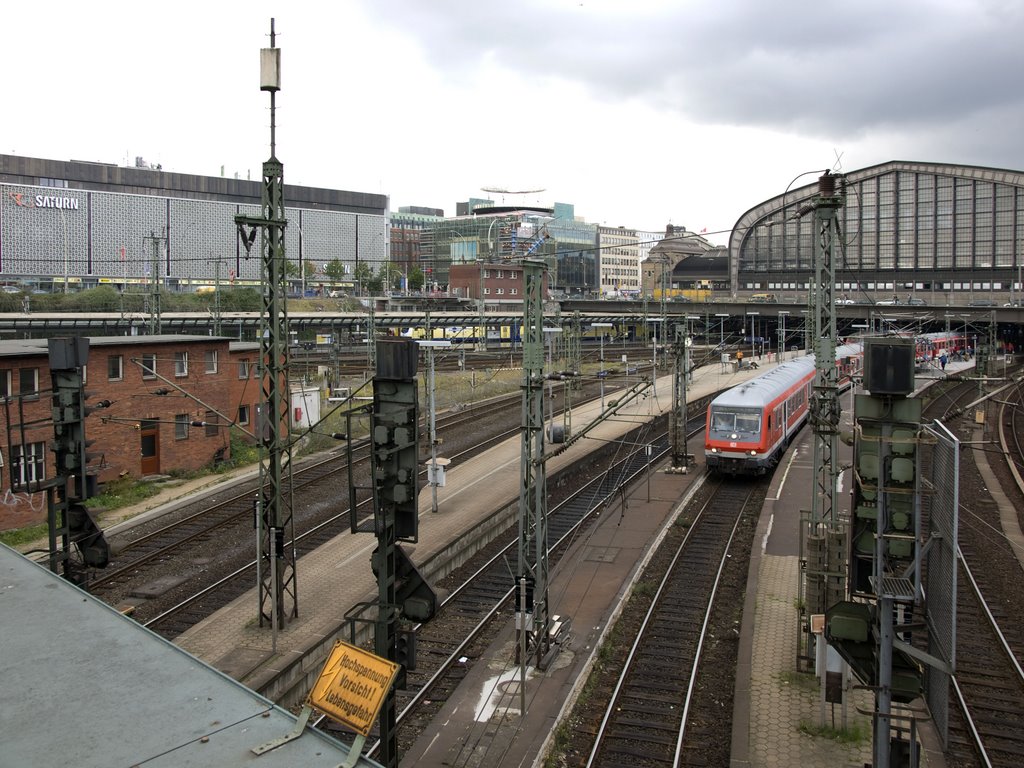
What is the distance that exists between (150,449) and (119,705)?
70.6 feet

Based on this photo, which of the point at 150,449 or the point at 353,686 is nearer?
the point at 353,686

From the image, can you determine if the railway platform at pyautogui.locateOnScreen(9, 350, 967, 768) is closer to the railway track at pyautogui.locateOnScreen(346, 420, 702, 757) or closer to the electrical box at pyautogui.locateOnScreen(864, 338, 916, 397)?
the railway track at pyautogui.locateOnScreen(346, 420, 702, 757)

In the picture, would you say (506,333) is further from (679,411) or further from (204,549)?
(204,549)

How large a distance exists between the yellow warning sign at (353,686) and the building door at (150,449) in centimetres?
2199

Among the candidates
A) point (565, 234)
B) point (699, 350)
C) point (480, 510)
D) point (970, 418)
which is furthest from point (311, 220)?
point (480, 510)

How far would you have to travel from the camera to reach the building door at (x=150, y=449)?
25.4 metres

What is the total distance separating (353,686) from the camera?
5.52 metres

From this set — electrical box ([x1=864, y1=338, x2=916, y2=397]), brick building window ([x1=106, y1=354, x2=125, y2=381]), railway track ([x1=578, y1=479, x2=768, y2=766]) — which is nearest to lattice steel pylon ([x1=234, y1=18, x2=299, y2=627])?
railway track ([x1=578, y1=479, x2=768, y2=766])

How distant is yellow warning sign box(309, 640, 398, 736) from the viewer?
538cm

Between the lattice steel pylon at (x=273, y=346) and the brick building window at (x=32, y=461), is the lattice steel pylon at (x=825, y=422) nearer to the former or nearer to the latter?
the lattice steel pylon at (x=273, y=346)

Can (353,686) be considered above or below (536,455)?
below

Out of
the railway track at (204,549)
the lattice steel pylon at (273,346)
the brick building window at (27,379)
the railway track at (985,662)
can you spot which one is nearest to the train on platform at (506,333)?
the railway track at (204,549)

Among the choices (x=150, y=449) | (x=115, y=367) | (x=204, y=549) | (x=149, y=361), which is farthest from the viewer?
(x=149, y=361)

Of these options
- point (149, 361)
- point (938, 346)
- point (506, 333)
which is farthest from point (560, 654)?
point (506, 333)
